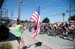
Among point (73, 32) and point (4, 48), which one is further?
point (73, 32)

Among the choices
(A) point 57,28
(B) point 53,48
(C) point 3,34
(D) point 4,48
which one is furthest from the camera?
(A) point 57,28

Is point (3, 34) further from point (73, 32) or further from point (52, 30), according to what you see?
point (52, 30)

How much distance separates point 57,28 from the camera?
81.2 ft

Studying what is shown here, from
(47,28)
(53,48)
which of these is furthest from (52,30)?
(53,48)

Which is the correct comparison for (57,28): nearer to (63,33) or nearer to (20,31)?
(63,33)

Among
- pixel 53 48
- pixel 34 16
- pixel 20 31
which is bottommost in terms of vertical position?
pixel 53 48

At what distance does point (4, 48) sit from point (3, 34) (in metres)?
8.13

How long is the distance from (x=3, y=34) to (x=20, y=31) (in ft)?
20.0

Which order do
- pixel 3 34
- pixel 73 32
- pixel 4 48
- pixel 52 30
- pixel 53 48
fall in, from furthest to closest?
pixel 52 30 → pixel 73 32 → pixel 3 34 → pixel 53 48 → pixel 4 48

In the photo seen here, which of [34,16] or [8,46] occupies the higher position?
[34,16]

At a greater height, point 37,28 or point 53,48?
point 37,28

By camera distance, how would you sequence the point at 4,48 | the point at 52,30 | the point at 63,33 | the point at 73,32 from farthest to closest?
the point at 52,30 → the point at 63,33 → the point at 73,32 → the point at 4,48

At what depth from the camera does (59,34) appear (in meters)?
24.3

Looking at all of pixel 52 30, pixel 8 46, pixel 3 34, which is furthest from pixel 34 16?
pixel 52 30
